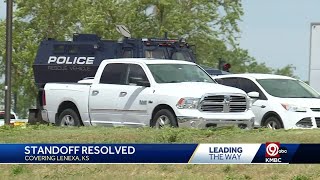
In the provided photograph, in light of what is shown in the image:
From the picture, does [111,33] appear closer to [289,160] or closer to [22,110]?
[289,160]

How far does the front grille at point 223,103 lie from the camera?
54.3ft

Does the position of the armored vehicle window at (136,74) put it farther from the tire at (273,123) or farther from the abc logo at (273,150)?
the abc logo at (273,150)

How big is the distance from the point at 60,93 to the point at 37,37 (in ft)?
90.9

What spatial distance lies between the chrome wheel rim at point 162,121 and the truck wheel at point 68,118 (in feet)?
8.12

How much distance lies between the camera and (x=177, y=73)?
704 inches

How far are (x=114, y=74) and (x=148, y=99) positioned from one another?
5.17 ft

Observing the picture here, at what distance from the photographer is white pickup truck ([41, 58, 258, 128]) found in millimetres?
16516

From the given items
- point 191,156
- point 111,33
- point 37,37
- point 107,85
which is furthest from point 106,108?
point 37,37

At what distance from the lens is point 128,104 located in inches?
688

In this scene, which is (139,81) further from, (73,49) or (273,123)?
(73,49)

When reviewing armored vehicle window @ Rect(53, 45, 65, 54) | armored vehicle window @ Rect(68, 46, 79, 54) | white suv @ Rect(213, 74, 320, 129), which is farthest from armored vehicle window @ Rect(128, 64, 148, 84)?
armored vehicle window @ Rect(53, 45, 65, 54)

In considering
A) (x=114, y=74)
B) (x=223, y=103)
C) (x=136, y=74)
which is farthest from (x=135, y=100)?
(x=223, y=103)

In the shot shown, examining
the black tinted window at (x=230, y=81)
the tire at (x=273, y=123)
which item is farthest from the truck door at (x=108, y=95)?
the tire at (x=273, y=123)

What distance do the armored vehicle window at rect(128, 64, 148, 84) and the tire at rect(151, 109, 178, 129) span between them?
1.07m
